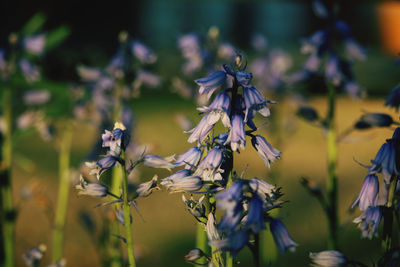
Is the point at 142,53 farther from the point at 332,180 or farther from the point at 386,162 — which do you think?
the point at 386,162

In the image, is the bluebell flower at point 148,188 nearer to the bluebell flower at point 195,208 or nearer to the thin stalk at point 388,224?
the bluebell flower at point 195,208

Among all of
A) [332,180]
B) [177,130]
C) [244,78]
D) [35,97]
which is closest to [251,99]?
[244,78]

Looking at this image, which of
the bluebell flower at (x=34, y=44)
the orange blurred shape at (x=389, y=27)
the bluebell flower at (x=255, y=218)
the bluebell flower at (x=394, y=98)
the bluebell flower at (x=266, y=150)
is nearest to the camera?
the bluebell flower at (x=255, y=218)

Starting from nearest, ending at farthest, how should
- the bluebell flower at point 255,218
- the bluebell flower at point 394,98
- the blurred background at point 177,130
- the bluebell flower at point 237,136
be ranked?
the bluebell flower at point 255,218 < the bluebell flower at point 237,136 < the bluebell flower at point 394,98 < the blurred background at point 177,130

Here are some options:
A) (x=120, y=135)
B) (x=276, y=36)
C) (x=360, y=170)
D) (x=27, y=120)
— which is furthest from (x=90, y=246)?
(x=276, y=36)

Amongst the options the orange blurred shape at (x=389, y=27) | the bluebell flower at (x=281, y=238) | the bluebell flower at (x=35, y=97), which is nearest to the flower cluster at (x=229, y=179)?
the bluebell flower at (x=281, y=238)

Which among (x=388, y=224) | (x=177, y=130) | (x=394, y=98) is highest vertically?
(x=177, y=130)

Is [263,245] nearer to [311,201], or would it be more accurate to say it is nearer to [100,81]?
[100,81]
